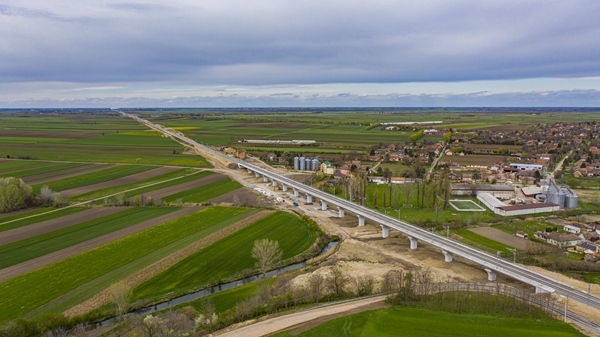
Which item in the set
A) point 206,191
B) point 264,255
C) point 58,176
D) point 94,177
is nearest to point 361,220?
point 264,255

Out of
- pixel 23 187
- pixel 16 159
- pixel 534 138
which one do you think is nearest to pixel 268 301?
pixel 23 187

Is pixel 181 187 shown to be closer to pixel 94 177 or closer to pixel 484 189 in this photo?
pixel 94 177

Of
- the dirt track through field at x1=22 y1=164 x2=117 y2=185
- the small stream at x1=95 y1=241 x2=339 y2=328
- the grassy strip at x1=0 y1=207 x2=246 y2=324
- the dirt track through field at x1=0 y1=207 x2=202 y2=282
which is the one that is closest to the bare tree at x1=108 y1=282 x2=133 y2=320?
the small stream at x1=95 y1=241 x2=339 y2=328

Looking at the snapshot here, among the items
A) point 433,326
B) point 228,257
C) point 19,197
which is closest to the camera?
point 433,326

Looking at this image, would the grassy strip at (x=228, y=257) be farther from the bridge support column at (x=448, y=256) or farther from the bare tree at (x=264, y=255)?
the bridge support column at (x=448, y=256)

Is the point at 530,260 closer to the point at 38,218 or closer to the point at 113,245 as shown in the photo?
the point at 113,245

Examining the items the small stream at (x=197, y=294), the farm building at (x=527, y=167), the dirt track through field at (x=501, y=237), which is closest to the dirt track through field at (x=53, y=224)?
the small stream at (x=197, y=294)
